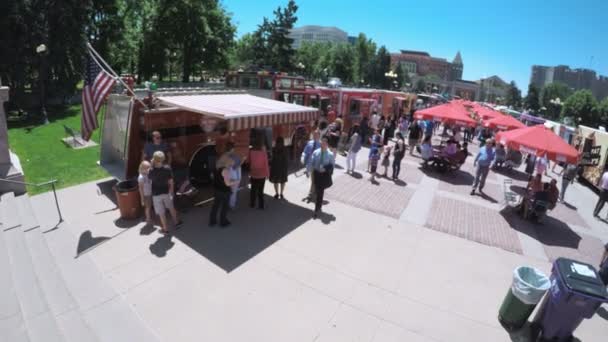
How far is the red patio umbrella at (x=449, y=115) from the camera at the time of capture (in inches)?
487

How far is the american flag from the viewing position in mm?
6320

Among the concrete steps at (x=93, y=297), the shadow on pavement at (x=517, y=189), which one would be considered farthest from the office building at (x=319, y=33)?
the concrete steps at (x=93, y=297)

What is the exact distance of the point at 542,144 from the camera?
8.35 metres

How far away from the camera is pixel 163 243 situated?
5.77m

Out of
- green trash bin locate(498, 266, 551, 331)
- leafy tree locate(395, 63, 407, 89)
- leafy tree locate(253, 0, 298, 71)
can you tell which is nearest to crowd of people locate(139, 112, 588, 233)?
green trash bin locate(498, 266, 551, 331)

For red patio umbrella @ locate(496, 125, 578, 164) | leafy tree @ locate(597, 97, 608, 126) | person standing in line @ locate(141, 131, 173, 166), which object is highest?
leafy tree @ locate(597, 97, 608, 126)

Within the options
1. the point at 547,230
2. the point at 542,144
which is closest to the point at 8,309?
the point at 547,230

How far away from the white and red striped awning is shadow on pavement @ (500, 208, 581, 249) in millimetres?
6286

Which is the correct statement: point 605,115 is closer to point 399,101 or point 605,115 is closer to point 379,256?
point 399,101

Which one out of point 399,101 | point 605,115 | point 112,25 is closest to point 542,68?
point 605,115

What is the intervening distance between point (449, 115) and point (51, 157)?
14.8 meters

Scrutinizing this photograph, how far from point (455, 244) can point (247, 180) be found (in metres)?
5.87

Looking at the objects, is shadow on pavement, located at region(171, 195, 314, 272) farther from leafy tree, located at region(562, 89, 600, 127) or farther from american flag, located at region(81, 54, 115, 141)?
leafy tree, located at region(562, 89, 600, 127)

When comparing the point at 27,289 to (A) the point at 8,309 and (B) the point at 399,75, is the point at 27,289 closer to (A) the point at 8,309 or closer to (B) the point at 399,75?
(A) the point at 8,309
